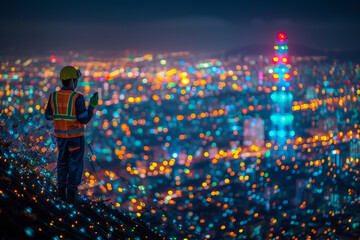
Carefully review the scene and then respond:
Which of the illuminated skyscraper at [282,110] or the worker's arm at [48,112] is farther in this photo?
the illuminated skyscraper at [282,110]

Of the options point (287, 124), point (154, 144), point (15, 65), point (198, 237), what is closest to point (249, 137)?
point (287, 124)

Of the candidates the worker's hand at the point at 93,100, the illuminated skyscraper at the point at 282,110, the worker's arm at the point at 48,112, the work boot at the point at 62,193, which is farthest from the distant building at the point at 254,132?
the worker's hand at the point at 93,100

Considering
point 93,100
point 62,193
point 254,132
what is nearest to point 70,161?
point 62,193

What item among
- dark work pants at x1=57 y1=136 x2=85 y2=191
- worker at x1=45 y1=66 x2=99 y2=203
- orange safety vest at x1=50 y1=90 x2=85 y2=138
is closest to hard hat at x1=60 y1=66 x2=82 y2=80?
worker at x1=45 y1=66 x2=99 y2=203

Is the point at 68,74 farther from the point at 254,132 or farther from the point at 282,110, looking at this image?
the point at 282,110

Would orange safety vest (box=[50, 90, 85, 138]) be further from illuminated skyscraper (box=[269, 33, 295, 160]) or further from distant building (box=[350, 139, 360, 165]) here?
illuminated skyscraper (box=[269, 33, 295, 160])

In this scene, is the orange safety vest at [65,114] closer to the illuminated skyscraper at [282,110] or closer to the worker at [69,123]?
the worker at [69,123]
